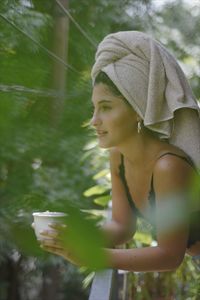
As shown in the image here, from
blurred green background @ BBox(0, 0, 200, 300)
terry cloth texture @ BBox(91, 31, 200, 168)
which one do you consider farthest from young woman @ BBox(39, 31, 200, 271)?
blurred green background @ BBox(0, 0, 200, 300)

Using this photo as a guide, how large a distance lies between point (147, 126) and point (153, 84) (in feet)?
0.27

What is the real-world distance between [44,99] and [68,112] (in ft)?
0.07

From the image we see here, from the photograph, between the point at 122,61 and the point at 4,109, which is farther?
the point at 122,61

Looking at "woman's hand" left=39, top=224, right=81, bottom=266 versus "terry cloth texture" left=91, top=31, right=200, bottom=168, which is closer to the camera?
"woman's hand" left=39, top=224, right=81, bottom=266

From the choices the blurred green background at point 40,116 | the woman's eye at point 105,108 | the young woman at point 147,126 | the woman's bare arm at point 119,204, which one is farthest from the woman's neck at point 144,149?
the blurred green background at point 40,116

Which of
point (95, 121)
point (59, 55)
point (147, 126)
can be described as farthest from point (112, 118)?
point (59, 55)

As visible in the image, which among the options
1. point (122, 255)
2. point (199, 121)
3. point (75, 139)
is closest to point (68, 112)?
point (75, 139)

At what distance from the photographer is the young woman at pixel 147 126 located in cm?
104

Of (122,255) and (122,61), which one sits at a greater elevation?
(122,61)

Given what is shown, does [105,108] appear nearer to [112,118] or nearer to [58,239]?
[112,118]

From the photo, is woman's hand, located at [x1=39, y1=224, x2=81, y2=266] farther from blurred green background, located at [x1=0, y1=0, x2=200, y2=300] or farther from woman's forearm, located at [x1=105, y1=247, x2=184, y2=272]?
woman's forearm, located at [x1=105, y1=247, x2=184, y2=272]

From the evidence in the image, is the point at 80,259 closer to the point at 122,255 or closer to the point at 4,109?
the point at 4,109

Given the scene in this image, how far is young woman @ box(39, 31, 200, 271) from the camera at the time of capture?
1.04 metres

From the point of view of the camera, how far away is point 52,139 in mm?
438
